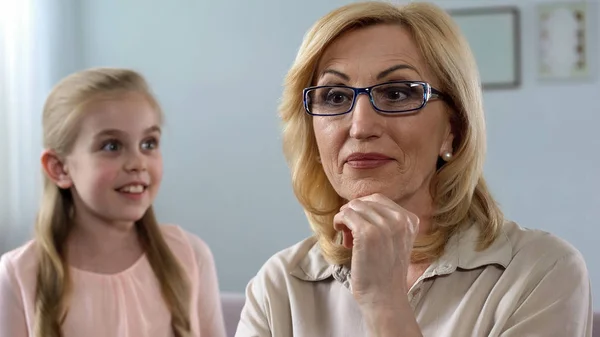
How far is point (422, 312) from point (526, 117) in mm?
2366

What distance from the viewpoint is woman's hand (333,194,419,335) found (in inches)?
46.8

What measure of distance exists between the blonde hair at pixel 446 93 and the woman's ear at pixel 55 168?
84 cm

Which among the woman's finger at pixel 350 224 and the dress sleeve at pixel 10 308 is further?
the dress sleeve at pixel 10 308

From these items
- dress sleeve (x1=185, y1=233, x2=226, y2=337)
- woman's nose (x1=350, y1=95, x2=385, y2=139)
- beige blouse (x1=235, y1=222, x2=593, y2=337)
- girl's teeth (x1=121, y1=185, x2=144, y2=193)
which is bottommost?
dress sleeve (x1=185, y1=233, x2=226, y2=337)

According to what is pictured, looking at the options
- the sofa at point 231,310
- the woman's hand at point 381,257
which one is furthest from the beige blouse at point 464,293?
the sofa at point 231,310

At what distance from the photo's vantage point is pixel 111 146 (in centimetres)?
194

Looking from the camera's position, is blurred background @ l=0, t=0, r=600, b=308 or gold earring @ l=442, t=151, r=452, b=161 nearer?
gold earring @ l=442, t=151, r=452, b=161

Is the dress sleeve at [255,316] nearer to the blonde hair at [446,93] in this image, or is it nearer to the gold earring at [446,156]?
the blonde hair at [446,93]

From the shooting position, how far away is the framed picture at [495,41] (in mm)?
3473

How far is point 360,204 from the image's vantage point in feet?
4.04

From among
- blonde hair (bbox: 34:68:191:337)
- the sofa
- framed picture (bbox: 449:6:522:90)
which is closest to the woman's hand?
blonde hair (bbox: 34:68:191:337)

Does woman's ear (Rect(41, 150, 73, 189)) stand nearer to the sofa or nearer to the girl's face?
the girl's face

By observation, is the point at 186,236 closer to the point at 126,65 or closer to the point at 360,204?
the point at 360,204

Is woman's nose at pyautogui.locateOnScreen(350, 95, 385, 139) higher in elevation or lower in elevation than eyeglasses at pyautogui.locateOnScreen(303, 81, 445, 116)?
lower
